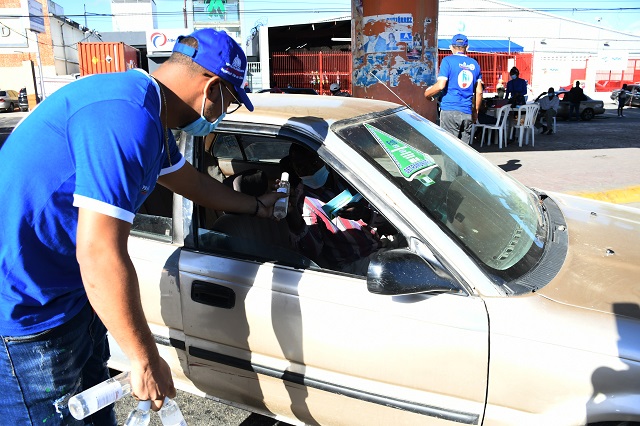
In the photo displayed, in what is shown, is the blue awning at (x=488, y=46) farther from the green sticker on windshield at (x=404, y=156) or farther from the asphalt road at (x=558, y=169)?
the green sticker on windshield at (x=404, y=156)

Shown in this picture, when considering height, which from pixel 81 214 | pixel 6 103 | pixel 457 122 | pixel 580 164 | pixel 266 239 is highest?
pixel 81 214

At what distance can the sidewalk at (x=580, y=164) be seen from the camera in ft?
21.5

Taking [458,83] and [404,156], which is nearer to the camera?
[404,156]

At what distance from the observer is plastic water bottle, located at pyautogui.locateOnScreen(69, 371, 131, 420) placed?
60.7 inches

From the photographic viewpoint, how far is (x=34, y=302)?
1524 millimetres

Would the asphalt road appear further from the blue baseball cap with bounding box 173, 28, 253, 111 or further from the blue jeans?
the blue baseball cap with bounding box 173, 28, 253, 111

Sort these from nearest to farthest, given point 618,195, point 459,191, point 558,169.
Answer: point 459,191 → point 618,195 → point 558,169

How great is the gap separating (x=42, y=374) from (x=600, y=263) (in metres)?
2.01

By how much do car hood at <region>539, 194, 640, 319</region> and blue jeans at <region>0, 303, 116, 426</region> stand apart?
1.56 metres

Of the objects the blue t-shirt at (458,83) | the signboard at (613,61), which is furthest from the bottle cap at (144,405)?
the signboard at (613,61)

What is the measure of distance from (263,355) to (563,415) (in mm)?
1102

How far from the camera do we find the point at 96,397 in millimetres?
1570

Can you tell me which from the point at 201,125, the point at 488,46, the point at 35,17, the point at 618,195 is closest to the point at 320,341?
the point at 201,125

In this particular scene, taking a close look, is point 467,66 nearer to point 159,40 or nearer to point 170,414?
point 170,414
